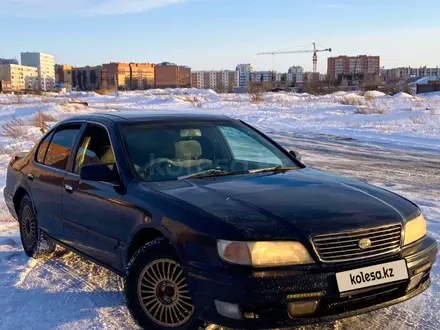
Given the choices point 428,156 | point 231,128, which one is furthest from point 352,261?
point 428,156

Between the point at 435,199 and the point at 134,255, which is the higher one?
the point at 134,255

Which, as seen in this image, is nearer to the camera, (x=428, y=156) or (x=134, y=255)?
(x=134, y=255)

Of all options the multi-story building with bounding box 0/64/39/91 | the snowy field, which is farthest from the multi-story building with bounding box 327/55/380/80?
the snowy field

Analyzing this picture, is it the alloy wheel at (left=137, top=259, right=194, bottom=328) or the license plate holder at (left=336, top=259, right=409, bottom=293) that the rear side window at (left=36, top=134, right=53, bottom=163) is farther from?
the license plate holder at (left=336, top=259, right=409, bottom=293)

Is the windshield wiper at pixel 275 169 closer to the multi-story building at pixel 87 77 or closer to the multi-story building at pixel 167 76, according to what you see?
the multi-story building at pixel 167 76

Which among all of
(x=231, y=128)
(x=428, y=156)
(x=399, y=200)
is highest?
(x=231, y=128)

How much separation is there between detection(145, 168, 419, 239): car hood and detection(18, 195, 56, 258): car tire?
76.8 inches

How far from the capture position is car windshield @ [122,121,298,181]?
404 centimetres

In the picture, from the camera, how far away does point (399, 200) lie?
3627mm

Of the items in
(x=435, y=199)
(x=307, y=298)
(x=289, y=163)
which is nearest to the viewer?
(x=307, y=298)

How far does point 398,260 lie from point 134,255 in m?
1.69

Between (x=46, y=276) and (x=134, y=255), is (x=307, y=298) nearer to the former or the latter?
(x=134, y=255)

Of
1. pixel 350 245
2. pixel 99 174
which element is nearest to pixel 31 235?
pixel 99 174

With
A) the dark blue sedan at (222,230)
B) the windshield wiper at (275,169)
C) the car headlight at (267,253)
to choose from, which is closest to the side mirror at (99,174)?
the dark blue sedan at (222,230)
